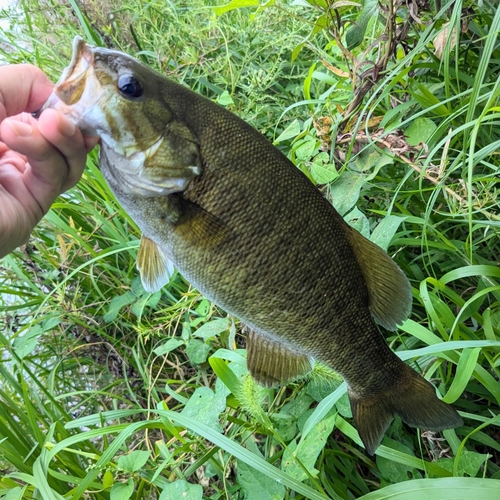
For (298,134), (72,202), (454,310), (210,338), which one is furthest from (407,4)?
(72,202)

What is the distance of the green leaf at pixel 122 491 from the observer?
51.2 inches

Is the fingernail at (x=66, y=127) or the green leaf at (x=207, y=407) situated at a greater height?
the fingernail at (x=66, y=127)

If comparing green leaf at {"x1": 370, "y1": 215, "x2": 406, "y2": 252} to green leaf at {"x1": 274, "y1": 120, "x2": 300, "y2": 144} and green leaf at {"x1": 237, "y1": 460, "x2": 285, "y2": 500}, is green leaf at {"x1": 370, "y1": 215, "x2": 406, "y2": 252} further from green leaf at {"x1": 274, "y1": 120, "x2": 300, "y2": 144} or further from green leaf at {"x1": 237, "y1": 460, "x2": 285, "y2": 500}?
green leaf at {"x1": 237, "y1": 460, "x2": 285, "y2": 500}

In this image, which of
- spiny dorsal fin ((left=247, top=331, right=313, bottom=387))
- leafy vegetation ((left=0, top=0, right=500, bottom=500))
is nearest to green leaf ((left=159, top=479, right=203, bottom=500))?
leafy vegetation ((left=0, top=0, right=500, bottom=500))

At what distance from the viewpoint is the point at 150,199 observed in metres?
1.04

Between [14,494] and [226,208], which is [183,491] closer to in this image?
[14,494]

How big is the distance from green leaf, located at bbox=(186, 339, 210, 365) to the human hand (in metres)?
0.77

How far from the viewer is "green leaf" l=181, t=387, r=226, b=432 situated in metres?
1.29

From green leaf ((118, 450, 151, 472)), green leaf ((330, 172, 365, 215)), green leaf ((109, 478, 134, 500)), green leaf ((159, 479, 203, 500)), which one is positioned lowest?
green leaf ((109, 478, 134, 500))

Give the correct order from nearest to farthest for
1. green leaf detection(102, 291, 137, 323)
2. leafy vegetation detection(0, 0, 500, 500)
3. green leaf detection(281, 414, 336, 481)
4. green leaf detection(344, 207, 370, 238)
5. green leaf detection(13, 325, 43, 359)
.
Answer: green leaf detection(281, 414, 336, 481) < leafy vegetation detection(0, 0, 500, 500) < green leaf detection(344, 207, 370, 238) < green leaf detection(13, 325, 43, 359) < green leaf detection(102, 291, 137, 323)

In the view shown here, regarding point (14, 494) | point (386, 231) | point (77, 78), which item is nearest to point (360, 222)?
point (386, 231)

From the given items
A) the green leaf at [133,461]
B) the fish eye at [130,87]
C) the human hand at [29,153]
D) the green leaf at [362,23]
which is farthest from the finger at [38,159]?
the green leaf at [362,23]

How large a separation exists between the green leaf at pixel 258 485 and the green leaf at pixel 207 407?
0.15m

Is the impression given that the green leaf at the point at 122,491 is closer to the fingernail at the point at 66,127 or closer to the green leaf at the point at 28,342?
the green leaf at the point at 28,342
